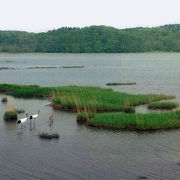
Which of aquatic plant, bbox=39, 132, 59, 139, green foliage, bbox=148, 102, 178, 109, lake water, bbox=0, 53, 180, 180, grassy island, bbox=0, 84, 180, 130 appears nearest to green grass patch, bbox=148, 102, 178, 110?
green foliage, bbox=148, 102, 178, 109

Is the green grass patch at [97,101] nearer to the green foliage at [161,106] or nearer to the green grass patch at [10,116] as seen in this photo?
the green foliage at [161,106]

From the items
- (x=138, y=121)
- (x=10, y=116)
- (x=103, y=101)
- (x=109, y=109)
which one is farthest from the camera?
(x=103, y=101)

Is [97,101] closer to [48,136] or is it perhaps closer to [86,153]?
[48,136]

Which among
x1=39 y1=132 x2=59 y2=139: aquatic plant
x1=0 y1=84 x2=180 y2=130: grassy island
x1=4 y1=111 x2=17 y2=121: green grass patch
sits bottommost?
x1=39 y1=132 x2=59 y2=139: aquatic plant

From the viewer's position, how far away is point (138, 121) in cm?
2911

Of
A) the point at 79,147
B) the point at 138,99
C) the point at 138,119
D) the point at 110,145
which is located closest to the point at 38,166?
the point at 79,147

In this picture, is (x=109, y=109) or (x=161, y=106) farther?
(x=161, y=106)

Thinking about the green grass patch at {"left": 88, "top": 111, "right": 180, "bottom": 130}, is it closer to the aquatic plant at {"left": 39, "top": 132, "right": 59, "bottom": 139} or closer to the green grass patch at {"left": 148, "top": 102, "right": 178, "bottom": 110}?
the aquatic plant at {"left": 39, "top": 132, "right": 59, "bottom": 139}

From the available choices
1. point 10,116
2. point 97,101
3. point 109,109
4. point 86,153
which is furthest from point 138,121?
point 10,116

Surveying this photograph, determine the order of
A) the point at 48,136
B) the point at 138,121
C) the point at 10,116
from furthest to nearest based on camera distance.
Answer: the point at 10,116
the point at 138,121
the point at 48,136

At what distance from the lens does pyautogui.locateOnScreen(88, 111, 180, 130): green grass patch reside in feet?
95.4

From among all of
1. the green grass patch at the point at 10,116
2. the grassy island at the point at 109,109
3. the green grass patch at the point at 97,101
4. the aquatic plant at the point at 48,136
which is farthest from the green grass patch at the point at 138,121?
the green grass patch at the point at 10,116

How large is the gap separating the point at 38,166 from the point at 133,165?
5.69 meters

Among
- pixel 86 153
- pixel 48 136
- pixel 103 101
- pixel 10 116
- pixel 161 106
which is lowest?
pixel 86 153
